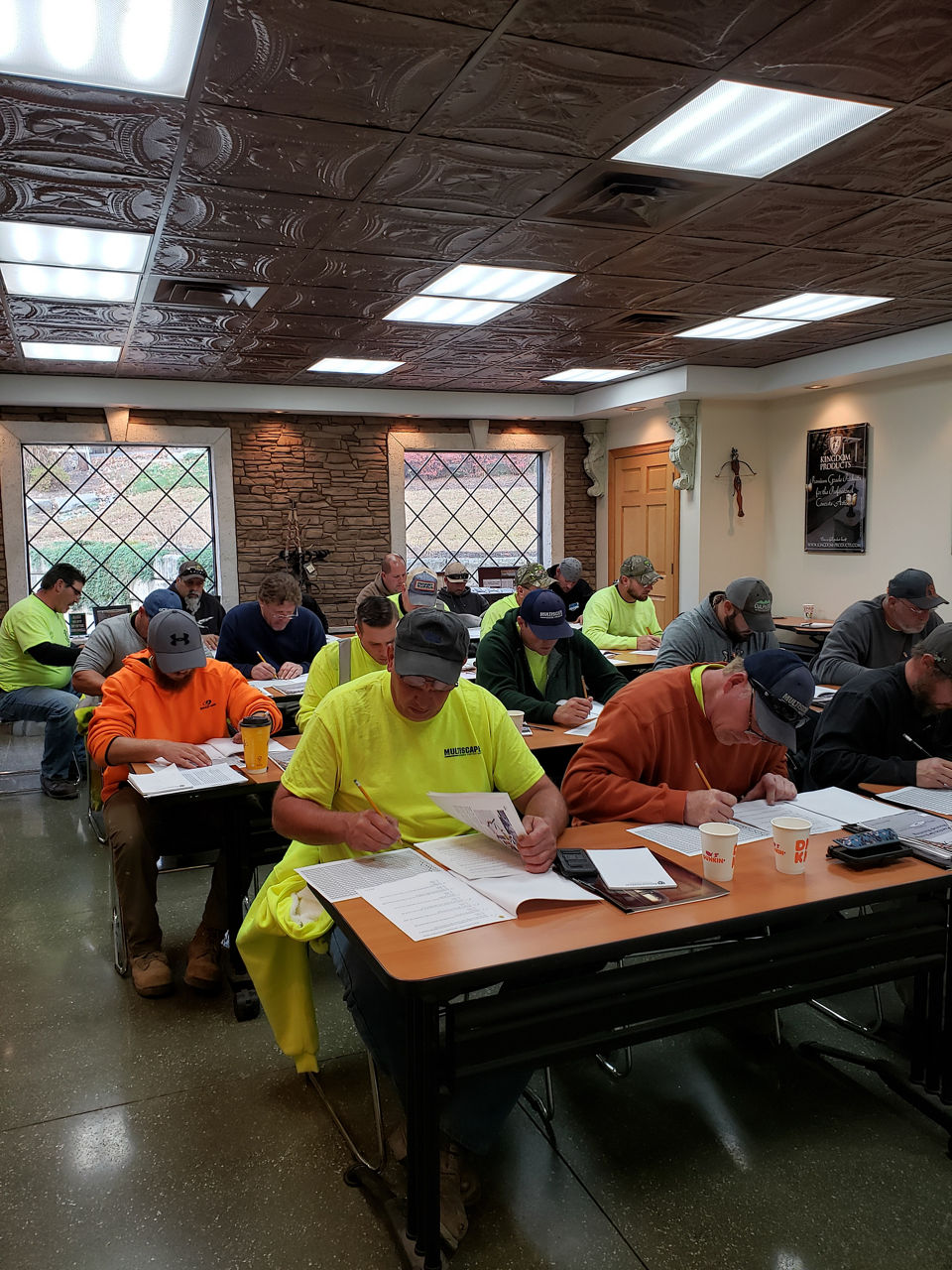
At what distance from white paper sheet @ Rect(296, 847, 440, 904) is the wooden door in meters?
6.89

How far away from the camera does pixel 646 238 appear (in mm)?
4086

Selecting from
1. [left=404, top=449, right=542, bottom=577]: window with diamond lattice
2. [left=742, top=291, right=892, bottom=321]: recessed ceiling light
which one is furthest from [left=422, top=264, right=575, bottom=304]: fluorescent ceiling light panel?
[left=404, top=449, right=542, bottom=577]: window with diamond lattice

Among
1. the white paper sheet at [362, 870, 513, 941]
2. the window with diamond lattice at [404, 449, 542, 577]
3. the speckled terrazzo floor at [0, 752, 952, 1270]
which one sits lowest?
the speckled terrazzo floor at [0, 752, 952, 1270]

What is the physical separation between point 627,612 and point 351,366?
3.05 m

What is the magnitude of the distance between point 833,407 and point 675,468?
4.95 ft

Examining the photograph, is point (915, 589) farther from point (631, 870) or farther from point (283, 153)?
point (283, 153)

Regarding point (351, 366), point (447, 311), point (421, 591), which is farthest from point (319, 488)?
point (421, 591)

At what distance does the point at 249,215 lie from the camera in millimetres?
3678

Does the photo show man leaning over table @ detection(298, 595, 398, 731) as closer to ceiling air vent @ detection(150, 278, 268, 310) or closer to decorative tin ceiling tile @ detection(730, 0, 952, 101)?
decorative tin ceiling tile @ detection(730, 0, 952, 101)

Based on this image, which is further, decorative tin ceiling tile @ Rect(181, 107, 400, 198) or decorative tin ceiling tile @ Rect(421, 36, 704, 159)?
decorative tin ceiling tile @ Rect(181, 107, 400, 198)

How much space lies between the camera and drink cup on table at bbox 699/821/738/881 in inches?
76.1

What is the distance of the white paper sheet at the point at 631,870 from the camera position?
6.34 feet

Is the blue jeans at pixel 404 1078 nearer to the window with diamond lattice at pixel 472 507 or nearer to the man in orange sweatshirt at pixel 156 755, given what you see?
the man in orange sweatshirt at pixel 156 755

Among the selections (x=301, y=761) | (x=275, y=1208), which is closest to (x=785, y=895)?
(x=301, y=761)
